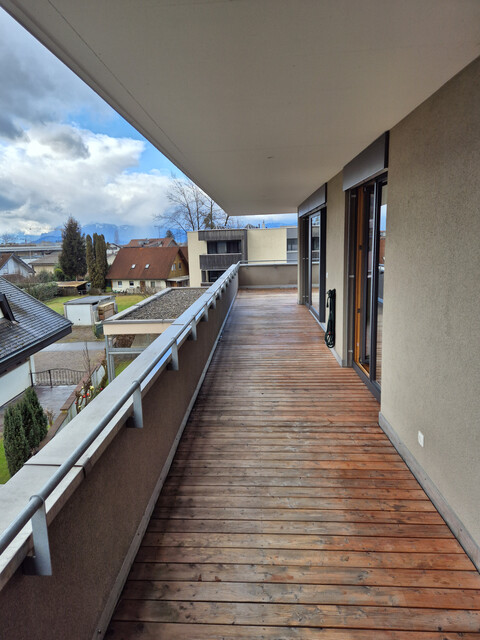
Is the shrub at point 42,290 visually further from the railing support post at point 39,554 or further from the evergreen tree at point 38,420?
the railing support post at point 39,554

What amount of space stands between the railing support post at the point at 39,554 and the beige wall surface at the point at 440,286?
6.62 ft

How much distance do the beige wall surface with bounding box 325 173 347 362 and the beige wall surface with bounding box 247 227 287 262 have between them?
21.1m

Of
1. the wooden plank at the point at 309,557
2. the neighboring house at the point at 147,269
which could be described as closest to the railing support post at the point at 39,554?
the wooden plank at the point at 309,557

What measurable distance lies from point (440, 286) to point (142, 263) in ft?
115

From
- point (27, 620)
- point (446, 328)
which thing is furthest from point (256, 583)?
point (446, 328)

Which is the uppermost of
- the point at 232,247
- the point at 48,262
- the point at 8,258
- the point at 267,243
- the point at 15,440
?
the point at 267,243

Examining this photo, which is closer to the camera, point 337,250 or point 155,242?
point 337,250

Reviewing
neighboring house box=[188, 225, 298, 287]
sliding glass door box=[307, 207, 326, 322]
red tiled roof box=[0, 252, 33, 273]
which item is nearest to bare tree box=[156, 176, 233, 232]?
neighboring house box=[188, 225, 298, 287]

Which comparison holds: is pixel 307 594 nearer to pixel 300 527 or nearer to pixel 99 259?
pixel 300 527

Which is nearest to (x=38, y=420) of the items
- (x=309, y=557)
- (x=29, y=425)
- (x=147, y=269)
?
(x=29, y=425)

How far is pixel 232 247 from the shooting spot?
2691cm

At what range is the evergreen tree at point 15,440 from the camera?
6020 mm

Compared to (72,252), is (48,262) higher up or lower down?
lower down

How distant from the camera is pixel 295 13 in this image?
1.48 meters
